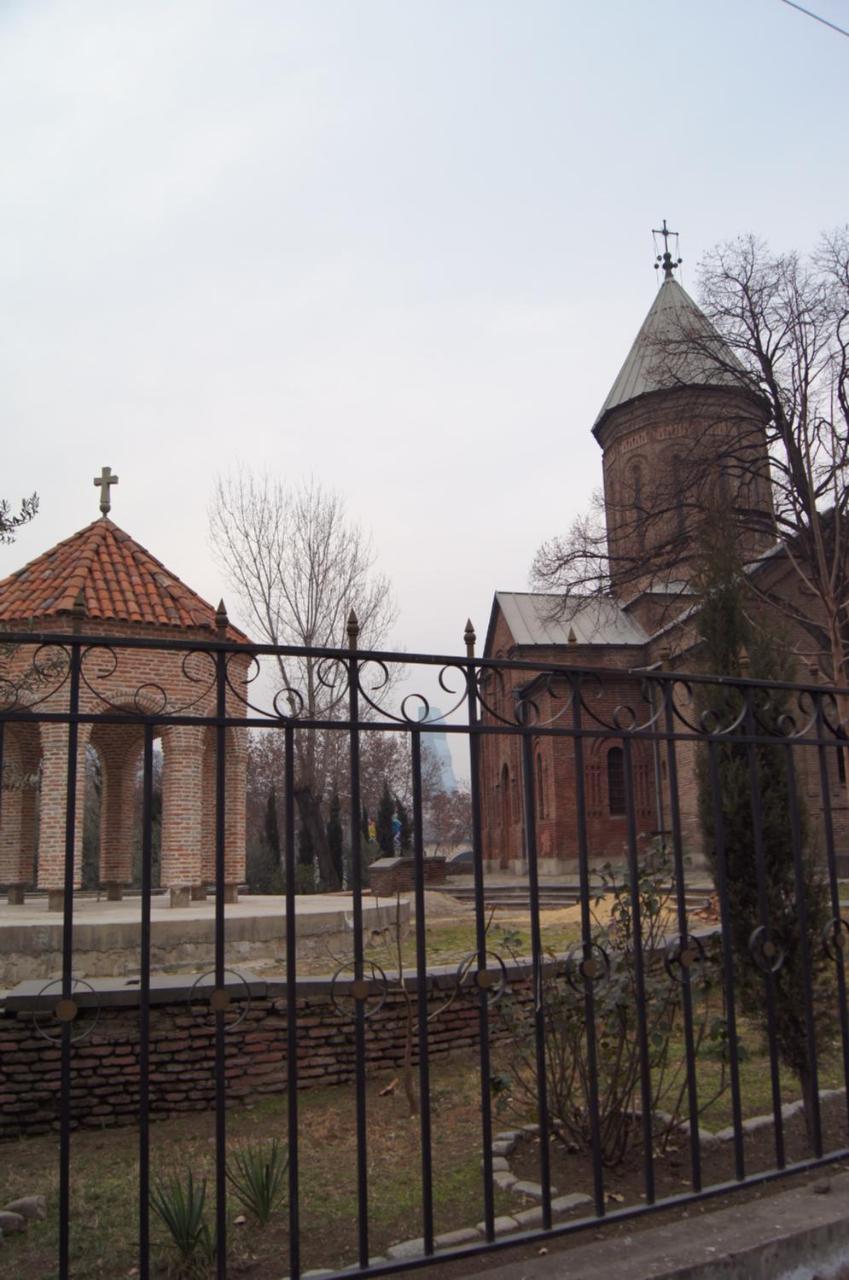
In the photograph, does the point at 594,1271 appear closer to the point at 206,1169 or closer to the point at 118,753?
the point at 206,1169

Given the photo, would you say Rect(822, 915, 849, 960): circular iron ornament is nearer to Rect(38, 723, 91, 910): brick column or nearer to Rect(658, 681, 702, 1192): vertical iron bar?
Rect(658, 681, 702, 1192): vertical iron bar

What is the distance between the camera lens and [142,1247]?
2217 millimetres

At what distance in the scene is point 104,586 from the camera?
471 inches

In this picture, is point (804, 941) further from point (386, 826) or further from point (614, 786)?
point (386, 826)

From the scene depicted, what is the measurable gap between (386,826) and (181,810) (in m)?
19.4

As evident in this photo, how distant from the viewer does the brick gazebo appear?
1049 cm

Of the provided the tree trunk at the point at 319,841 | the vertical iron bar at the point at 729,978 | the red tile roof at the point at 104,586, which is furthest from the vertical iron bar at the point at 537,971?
the tree trunk at the point at 319,841

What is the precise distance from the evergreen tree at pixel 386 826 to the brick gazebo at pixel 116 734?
14.8 meters

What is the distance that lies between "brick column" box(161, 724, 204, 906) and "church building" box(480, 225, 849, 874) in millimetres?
6533

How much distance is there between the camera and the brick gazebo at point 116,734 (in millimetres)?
10492

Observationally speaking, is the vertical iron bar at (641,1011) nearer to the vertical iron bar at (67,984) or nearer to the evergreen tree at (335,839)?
the vertical iron bar at (67,984)

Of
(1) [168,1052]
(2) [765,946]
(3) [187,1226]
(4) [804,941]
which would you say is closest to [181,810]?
(1) [168,1052]

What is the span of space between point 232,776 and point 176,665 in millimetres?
1752

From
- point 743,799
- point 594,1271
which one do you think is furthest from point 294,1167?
point 743,799
